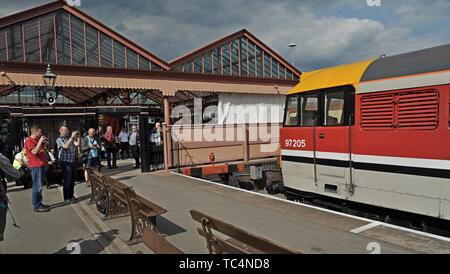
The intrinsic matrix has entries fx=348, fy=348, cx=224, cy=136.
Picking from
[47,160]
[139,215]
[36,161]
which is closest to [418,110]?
[139,215]

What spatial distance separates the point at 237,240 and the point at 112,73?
12265 mm

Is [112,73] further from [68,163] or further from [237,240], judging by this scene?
[237,240]

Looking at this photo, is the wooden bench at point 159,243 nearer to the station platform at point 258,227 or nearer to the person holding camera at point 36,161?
the station platform at point 258,227

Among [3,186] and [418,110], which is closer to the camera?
[3,186]

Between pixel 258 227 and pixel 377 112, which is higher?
pixel 377 112

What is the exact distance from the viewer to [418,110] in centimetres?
526

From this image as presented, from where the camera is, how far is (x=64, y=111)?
38.6ft

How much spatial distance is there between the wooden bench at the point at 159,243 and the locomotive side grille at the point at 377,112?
13.1ft

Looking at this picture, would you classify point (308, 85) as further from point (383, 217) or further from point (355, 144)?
point (383, 217)

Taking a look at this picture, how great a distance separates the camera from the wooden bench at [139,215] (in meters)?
4.99

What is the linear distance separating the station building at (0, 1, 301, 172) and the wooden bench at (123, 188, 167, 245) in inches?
271

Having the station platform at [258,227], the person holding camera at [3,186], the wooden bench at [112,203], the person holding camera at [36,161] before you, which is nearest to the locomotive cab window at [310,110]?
the station platform at [258,227]

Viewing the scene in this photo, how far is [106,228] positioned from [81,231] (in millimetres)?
404
